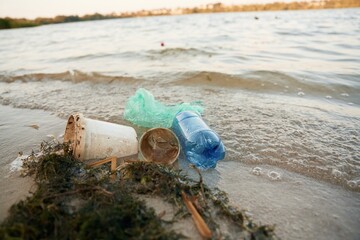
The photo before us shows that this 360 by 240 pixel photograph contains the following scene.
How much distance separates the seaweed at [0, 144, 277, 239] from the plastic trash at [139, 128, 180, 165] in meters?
0.36

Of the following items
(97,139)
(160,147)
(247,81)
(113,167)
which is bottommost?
(247,81)

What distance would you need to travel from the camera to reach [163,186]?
2123mm

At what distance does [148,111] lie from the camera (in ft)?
12.3

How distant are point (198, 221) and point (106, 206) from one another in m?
0.63

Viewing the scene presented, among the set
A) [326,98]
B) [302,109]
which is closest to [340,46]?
[326,98]

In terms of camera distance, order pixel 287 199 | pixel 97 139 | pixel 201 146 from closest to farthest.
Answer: pixel 287 199, pixel 97 139, pixel 201 146

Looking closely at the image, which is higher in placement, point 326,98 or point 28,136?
point 28,136

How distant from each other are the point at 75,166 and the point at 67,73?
6143 millimetres

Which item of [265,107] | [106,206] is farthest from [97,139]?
[265,107]

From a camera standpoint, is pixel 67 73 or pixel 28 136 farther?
pixel 67 73

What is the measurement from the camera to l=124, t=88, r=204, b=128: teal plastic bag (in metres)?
3.67

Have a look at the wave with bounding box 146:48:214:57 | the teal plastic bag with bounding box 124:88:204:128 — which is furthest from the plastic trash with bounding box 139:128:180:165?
the wave with bounding box 146:48:214:57

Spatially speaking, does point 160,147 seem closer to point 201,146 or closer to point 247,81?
point 201,146

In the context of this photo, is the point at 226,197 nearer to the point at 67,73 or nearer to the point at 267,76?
the point at 267,76
